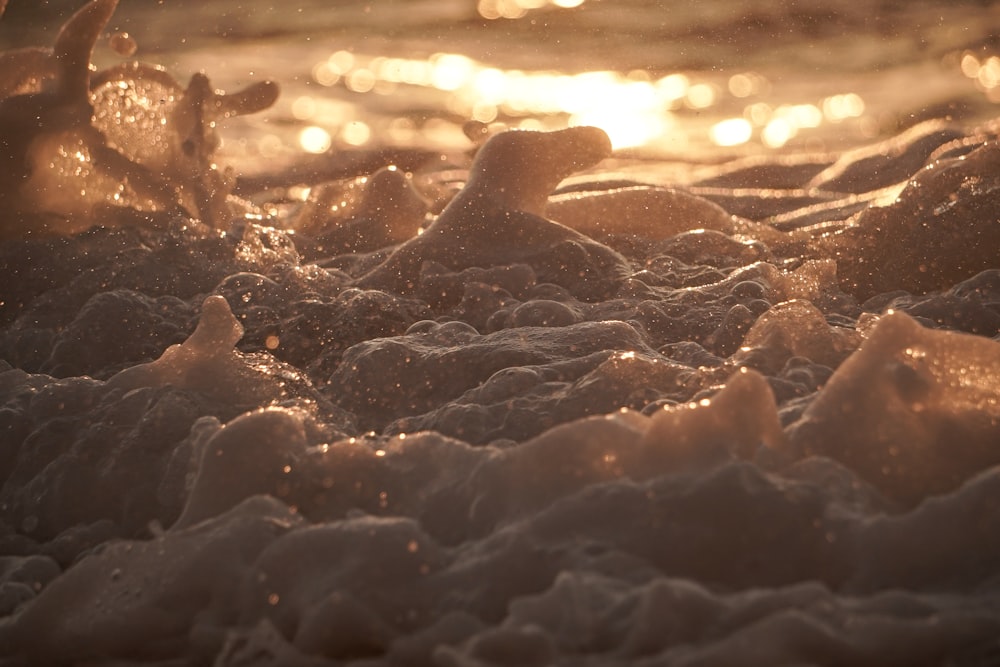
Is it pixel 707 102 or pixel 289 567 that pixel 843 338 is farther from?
pixel 707 102

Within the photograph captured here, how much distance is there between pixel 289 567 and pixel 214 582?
17 cm

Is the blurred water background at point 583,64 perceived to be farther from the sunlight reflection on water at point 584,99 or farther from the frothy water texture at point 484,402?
the frothy water texture at point 484,402

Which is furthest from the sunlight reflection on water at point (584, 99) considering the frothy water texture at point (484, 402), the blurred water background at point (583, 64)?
the frothy water texture at point (484, 402)

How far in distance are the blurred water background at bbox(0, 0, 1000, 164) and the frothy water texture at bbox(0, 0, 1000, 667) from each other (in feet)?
8.27

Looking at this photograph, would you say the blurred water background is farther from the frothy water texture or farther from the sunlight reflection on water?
the frothy water texture

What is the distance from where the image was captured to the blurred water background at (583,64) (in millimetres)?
10352

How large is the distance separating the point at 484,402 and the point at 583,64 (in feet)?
36.1

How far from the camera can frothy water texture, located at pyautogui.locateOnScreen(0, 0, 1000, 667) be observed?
222 centimetres

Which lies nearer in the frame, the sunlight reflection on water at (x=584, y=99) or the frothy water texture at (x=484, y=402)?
the frothy water texture at (x=484, y=402)

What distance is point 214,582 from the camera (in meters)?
2.44

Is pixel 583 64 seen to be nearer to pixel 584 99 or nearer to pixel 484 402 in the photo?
pixel 584 99

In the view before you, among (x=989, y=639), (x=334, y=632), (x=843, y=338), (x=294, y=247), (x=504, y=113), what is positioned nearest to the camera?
(x=989, y=639)

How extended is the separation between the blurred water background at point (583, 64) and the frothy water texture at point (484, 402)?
2521 millimetres

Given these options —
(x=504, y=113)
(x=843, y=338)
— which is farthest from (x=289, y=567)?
(x=504, y=113)
